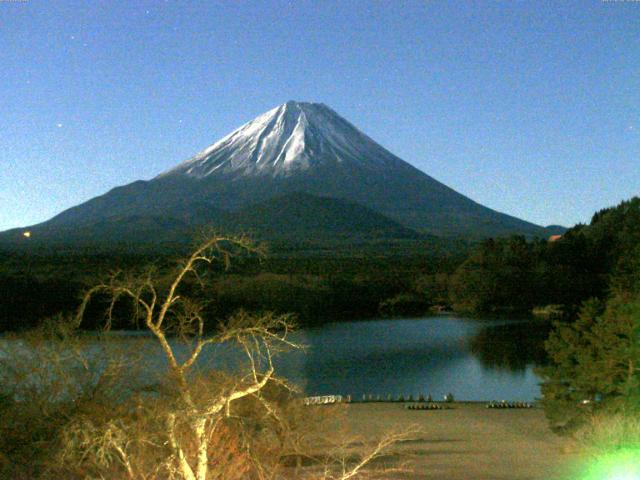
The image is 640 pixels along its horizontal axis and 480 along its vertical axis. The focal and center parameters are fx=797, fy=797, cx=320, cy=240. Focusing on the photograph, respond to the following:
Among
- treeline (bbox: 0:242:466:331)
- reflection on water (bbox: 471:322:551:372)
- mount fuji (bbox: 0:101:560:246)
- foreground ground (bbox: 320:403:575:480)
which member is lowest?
reflection on water (bbox: 471:322:551:372)

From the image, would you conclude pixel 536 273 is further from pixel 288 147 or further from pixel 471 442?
pixel 288 147

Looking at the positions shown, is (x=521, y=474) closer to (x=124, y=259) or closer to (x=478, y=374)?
(x=478, y=374)

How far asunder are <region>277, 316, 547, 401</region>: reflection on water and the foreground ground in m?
3.03

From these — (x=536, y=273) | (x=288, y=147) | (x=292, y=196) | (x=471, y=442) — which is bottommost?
(x=471, y=442)

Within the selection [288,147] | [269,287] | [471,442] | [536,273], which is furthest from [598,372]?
[288,147]

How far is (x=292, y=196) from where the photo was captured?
81.0 m

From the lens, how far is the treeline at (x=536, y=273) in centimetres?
3725

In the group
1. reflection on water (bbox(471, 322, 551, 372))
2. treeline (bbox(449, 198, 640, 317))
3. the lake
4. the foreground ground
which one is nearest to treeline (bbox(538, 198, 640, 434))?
the foreground ground

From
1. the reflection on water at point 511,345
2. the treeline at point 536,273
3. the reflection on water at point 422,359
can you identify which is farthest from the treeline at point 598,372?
the treeline at point 536,273

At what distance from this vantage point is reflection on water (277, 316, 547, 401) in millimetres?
18719

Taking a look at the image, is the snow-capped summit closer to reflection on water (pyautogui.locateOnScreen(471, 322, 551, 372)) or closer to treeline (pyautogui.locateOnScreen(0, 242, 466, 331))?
treeline (pyautogui.locateOnScreen(0, 242, 466, 331))

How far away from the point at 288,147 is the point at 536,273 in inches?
2536

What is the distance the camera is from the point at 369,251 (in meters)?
62.9

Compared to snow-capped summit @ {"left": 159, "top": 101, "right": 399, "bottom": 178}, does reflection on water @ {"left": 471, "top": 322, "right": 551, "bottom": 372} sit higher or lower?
lower
